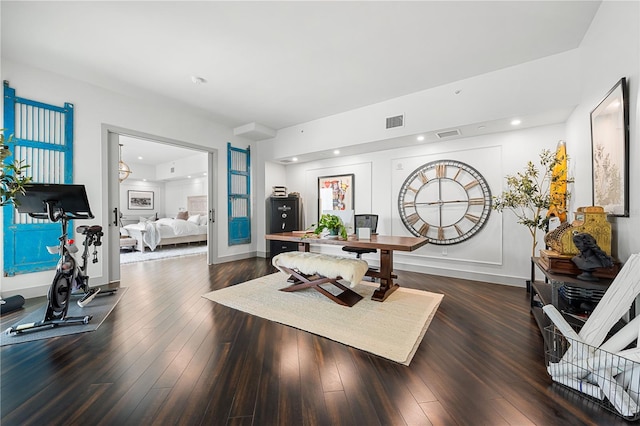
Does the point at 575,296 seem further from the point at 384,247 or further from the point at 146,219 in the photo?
the point at 146,219

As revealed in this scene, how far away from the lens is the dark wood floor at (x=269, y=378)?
1.34m

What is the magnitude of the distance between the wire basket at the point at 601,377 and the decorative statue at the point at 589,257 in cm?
60

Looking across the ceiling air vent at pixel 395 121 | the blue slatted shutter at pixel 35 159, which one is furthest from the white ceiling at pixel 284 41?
the blue slatted shutter at pixel 35 159

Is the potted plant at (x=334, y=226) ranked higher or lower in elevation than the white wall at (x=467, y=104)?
lower

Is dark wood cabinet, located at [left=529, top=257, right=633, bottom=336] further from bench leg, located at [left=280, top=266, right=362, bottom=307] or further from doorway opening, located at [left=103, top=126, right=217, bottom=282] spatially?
doorway opening, located at [left=103, top=126, right=217, bottom=282]

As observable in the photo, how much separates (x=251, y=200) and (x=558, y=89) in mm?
5575

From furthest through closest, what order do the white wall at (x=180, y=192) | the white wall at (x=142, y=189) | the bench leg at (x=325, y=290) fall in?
the white wall at (x=142, y=189)
the white wall at (x=180, y=192)
the bench leg at (x=325, y=290)

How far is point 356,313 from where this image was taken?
267cm

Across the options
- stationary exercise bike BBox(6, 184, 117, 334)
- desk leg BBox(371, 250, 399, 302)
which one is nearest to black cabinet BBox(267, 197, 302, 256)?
desk leg BBox(371, 250, 399, 302)

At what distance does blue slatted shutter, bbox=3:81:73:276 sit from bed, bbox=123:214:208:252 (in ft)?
11.3

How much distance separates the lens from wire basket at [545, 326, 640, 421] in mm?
1316

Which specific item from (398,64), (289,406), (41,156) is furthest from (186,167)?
(289,406)

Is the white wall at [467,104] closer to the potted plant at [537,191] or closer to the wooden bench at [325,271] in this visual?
the potted plant at [537,191]

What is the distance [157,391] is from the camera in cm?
152
